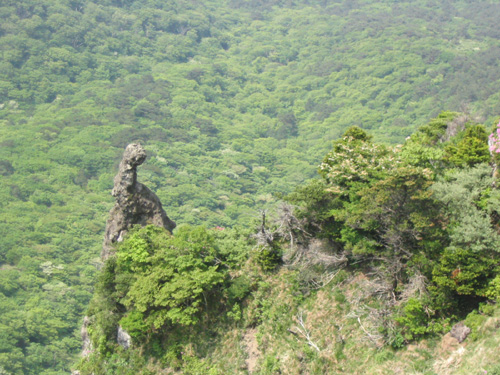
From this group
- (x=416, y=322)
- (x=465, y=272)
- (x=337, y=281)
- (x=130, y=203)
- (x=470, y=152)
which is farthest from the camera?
(x=130, y=203)

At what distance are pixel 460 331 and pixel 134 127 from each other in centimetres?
14298

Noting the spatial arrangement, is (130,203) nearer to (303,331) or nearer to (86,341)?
(86,341)

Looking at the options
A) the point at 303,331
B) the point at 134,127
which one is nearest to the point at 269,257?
the point at 303,331

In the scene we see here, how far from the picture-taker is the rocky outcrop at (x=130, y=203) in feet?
89.1

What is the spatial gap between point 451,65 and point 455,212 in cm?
16251

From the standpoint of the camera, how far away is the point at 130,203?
27.4m

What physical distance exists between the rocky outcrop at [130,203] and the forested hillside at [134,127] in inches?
2079

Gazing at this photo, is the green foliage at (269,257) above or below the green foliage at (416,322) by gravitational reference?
below

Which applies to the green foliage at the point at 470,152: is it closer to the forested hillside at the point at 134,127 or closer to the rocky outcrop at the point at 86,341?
the rocky outcrop at the point at 86,341

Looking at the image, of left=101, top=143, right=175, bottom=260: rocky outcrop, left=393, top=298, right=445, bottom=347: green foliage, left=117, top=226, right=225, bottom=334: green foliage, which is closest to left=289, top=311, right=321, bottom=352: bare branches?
left=393, top=298, right=445, bottom=347: green foliage

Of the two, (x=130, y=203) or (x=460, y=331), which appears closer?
(x=460, y=331)

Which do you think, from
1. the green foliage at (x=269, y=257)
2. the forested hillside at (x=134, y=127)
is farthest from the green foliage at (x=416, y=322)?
the forested hillside at (x=134, y=127)

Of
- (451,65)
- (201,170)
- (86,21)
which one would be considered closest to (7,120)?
(201,170)

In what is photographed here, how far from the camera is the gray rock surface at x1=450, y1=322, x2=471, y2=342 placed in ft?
52.3
